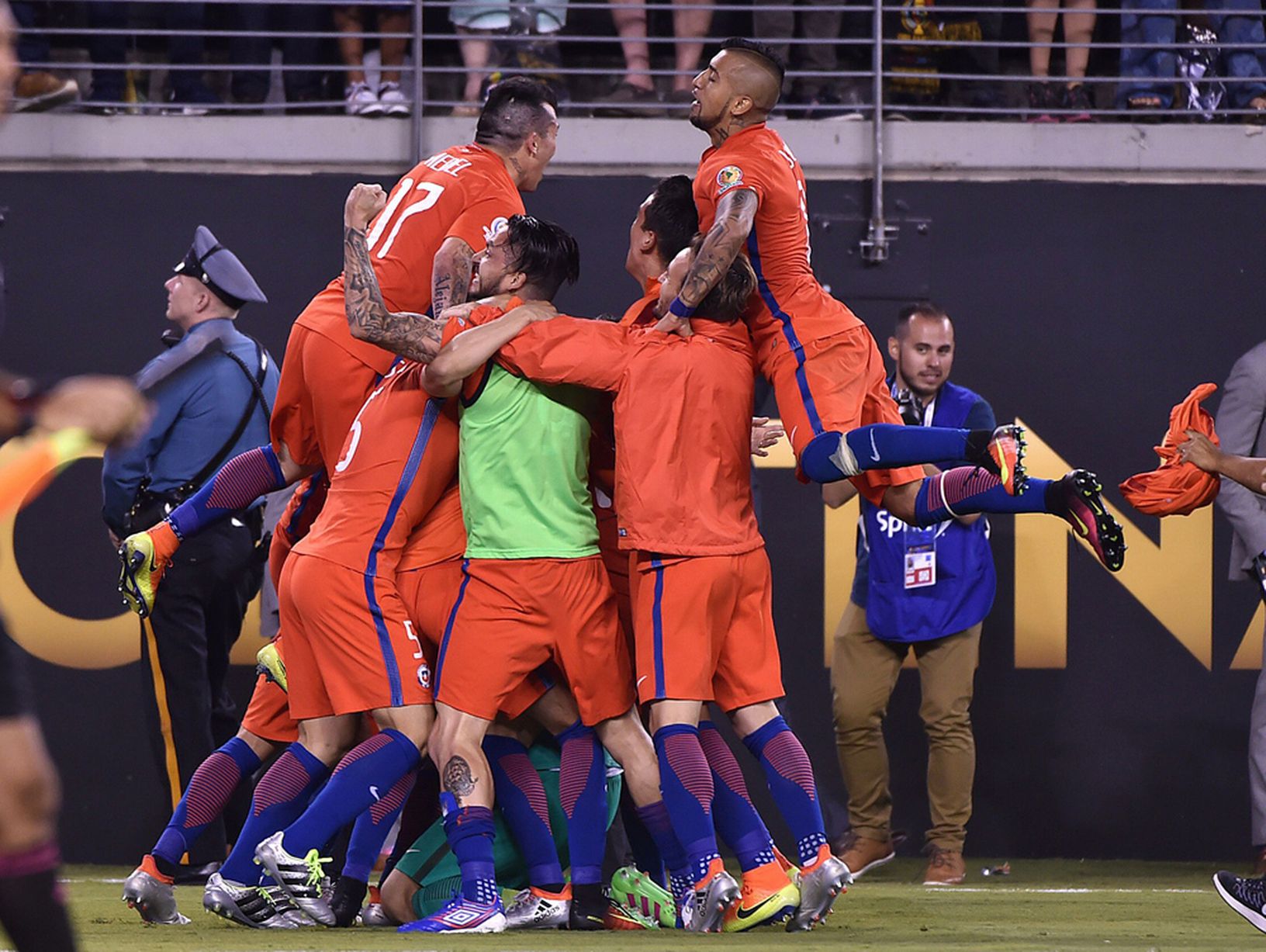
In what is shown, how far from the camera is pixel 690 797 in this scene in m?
4.64

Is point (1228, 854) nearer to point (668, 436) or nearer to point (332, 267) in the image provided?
point (668, 436)

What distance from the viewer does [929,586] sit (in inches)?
267

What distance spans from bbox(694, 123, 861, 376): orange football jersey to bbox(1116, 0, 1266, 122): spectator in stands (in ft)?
11.4

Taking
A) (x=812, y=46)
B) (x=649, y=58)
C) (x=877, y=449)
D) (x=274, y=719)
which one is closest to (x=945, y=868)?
(x=877, y=449)

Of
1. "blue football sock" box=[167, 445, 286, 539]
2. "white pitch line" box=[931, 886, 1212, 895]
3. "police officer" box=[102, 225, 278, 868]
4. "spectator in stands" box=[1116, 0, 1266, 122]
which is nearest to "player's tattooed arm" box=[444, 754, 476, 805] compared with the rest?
"blue football sock" box=[167, 445, 286, 539]

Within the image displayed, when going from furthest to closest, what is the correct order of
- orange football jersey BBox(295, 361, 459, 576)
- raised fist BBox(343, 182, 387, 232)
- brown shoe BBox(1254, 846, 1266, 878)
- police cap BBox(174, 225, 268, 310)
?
1. police cap BBox(174, 225, 268, 310)
2. brown shoe BBox(1254, 846, 1266, 878)
3. raised fist BBox(343, 182, 387, 232)
4. orange football jersey BBox(295, 361, 459, 576)

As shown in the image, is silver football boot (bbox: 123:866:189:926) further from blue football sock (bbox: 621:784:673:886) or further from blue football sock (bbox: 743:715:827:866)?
blue football sock (bbox: 743:715:827:866)

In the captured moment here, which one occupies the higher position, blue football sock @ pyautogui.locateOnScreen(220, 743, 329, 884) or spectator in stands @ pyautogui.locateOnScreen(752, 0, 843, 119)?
Result: spectator in stands @ pyautogui.locateOnScreen(752, 0, 843, 119)

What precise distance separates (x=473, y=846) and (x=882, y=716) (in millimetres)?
2796

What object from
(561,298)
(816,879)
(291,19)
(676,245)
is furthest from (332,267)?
(816,879)

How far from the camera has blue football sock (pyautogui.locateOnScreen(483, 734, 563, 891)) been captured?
486 centimetres

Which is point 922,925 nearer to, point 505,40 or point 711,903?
point 711,903

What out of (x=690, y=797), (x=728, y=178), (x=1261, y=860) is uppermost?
(x=728, y=178)

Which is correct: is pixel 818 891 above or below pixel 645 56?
below
